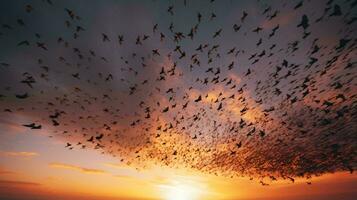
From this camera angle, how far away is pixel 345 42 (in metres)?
13.7

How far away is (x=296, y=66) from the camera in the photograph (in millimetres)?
18125

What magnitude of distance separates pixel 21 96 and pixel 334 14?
18541 millimetres

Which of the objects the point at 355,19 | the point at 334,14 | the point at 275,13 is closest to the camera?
the point at 334,14

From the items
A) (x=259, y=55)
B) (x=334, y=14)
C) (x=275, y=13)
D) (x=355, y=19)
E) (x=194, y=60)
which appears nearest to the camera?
(x=334, y=14)

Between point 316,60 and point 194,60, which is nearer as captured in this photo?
point 316,60

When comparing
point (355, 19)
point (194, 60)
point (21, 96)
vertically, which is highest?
point (194, 60)

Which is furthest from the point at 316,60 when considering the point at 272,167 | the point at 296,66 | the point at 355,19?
the point at 272,167

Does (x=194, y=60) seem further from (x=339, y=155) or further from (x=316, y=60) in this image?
(x=339, y=155)

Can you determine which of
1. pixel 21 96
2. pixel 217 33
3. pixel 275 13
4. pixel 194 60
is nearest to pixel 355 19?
pixel 275 13

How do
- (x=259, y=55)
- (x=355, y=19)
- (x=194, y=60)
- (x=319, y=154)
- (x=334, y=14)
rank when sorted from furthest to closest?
1. (x=319, y=154)
2. (x=194, y=60)
3. (x=259, y=55)
4. (x=355, y=19)
5. (x=334, y=14)

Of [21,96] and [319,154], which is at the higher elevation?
[319,154]

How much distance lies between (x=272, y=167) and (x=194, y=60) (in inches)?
987

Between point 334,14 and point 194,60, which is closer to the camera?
point 334,14

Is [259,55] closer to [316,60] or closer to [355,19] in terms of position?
[316,60]
